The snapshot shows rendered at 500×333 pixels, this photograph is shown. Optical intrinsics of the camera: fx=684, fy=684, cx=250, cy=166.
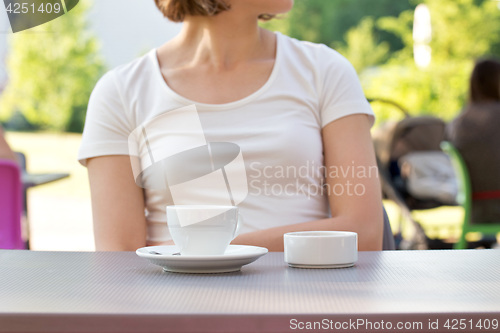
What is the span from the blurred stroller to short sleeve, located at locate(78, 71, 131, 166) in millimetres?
2698

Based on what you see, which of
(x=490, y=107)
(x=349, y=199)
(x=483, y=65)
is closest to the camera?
(x=349, y=199)

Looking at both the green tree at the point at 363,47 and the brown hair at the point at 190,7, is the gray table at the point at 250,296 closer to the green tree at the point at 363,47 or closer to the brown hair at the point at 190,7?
the brown hair at the point at 190,7

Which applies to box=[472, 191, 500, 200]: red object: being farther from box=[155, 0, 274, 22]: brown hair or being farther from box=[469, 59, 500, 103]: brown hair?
box=[155, 0, 274, 22]: brown hair

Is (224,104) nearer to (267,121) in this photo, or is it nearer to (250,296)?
(267,121)

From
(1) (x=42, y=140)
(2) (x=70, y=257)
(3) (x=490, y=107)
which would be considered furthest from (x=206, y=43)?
(1) (x=42, y=140)

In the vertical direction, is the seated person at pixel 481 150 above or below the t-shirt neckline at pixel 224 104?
below

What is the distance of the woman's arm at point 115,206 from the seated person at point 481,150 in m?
2.45

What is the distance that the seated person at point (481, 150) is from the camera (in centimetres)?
339

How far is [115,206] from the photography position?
1.29m

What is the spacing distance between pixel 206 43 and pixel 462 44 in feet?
30.3

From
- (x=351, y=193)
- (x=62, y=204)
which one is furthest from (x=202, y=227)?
(x=62, y=204)

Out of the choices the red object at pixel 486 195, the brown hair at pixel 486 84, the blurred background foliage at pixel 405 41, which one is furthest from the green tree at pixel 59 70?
the red object at pixel 486 195

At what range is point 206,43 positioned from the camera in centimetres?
142

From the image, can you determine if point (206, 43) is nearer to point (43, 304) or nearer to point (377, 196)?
point (377, 196)
